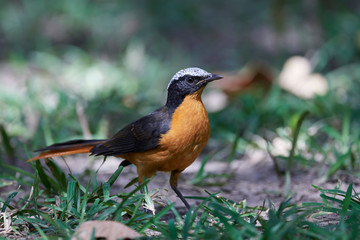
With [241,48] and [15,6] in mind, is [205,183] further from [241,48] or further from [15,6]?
[15,6]

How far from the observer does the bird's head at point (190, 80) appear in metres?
4.01

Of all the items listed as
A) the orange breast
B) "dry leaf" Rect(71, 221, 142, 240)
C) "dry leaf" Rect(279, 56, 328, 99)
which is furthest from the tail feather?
"dry leaf" Rect(279, 56, 328, 99)

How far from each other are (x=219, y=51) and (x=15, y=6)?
4.04 metres

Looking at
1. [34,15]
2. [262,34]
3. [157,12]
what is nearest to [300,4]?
[262,34]

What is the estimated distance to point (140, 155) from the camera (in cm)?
396

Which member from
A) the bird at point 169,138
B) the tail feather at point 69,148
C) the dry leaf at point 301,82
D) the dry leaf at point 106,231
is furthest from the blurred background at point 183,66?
the dry leaf at point 106,231

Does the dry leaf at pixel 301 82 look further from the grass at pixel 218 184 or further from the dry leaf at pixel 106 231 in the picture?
the dry leaf at pixel 106 231

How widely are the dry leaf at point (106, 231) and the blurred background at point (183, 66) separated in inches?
63.6

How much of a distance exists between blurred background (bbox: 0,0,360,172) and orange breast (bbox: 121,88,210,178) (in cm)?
80

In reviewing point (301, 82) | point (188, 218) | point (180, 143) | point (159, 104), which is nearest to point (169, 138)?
point (180, 143)

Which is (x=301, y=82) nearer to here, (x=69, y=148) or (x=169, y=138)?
(x=169, y=138)

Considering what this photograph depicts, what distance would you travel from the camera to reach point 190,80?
13.2ft

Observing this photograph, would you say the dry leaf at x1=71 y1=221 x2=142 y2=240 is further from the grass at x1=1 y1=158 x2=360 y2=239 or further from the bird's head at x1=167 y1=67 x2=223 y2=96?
the bird's head at x1=167 y1=67 x2=223 y2=96

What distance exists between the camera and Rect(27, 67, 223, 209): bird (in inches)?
148
